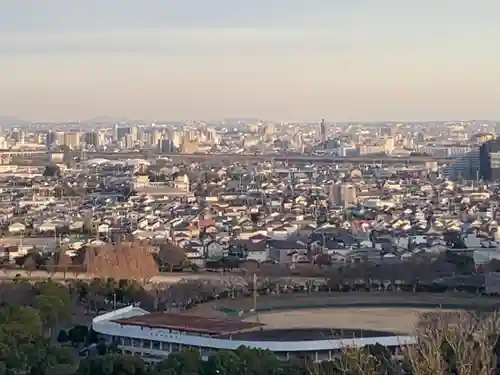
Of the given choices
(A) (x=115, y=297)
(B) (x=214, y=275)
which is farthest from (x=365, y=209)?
(A) (x=115, y=297)

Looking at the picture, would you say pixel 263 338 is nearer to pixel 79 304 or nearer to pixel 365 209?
pixel 79 304

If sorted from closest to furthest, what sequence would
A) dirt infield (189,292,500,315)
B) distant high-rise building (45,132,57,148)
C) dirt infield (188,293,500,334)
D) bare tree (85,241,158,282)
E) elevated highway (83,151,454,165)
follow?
dirt infield (188,293,500,334) → dirt infield (189,292,500,315) → bare tree (85,241,158,282) → elevated highway (83,151,454,165) → distant high-rise building (45,132,57,148)

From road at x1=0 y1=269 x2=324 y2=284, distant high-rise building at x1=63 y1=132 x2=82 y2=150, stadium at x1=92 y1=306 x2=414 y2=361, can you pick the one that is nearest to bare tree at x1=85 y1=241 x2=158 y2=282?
road at x1=0 y1=269 x2=324 y2=284

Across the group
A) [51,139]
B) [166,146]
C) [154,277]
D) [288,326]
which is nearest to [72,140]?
[51,139]

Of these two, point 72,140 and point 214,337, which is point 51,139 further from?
point 214,337

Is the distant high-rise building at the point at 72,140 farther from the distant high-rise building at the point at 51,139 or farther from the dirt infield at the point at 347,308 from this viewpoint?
the dirt infield at the point at 347,308

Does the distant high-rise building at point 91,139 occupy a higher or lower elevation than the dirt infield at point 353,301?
higher

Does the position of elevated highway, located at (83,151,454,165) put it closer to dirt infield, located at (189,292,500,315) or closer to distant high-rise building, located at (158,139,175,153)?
distant high-rise building, located at (158,139,175,153)

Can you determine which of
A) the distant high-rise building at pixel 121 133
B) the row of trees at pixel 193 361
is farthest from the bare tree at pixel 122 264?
the distant high-rise building at pixel 121 133
